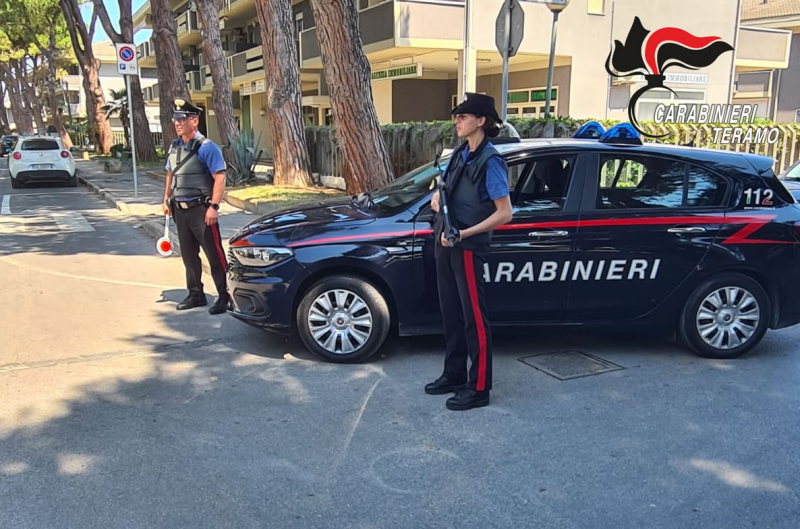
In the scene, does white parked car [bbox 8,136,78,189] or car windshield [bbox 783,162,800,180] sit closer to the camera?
car windshield [bbox 783,162,800,180]

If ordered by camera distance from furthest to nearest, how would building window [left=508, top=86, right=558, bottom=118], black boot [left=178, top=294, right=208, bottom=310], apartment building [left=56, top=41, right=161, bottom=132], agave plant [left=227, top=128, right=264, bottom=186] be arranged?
1. apartment building [left=56, top=41, right=161, bottom=132]
2. building window [left=508, top=86, right=558, bottom=118]
3. agave plant [left=227, top=128, right=264, bottom=186]
4. black boot [left=178, top=294, right=208, bottom=310]

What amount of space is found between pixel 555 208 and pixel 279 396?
242cm

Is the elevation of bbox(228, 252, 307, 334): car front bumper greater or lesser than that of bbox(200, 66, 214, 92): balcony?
lesser

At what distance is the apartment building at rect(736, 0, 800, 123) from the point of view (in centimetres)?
2948

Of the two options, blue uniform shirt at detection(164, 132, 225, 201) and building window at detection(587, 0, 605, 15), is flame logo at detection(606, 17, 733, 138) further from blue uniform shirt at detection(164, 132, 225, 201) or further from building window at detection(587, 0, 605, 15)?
blue uniform shirt at detection(164, 132, 225, 201)

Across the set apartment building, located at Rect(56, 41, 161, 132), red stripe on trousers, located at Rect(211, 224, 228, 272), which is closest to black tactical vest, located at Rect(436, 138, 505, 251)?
red stripe on trousers, located at Rect(211, 224, 228, 272)

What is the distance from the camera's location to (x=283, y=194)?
13219mm

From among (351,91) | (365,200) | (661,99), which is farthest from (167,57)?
(661,99)

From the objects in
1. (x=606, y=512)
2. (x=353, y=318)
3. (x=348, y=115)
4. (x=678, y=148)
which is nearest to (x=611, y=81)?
(x=348, y=115)

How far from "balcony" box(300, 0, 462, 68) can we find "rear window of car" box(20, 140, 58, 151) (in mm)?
10064

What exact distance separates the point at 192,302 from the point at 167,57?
576 inches

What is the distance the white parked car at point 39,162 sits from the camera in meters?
19.1

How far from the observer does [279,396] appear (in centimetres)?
448

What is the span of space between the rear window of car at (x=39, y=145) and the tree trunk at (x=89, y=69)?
11.1 meters
